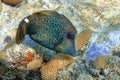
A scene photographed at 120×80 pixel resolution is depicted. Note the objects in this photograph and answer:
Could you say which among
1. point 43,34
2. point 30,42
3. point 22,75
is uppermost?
point 43,34

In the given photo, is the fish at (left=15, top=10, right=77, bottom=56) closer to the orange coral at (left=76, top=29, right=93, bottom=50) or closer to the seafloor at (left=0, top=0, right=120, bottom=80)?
the seafloor at (left=0, top=0, right=120, bottom=80)

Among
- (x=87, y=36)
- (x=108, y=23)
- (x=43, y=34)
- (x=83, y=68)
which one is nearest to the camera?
(x=43, y=34)

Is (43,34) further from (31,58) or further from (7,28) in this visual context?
(7,28)

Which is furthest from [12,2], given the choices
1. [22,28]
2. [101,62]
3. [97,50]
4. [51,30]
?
[101,62]

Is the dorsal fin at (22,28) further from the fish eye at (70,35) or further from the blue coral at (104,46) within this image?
the blue coral at (104,46)

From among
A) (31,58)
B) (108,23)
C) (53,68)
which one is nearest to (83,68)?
(53,68)

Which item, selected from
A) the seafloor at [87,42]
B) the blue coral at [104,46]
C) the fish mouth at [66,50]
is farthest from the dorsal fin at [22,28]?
the blue coral at [104,46]
